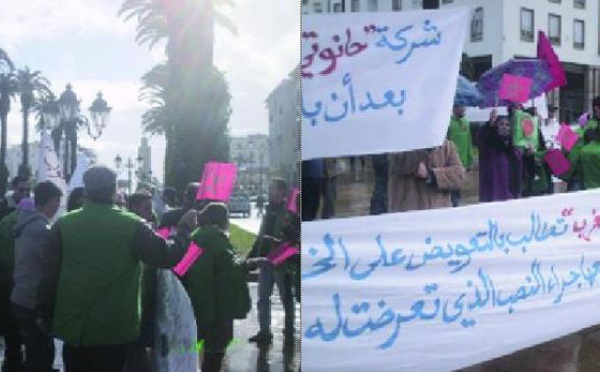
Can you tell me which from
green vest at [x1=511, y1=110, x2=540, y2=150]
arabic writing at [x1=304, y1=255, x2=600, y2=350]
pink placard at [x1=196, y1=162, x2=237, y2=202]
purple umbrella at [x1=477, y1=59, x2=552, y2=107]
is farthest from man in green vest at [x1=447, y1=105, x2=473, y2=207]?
pink placard at [x1=196, y1=162, x2=237, y2=202]

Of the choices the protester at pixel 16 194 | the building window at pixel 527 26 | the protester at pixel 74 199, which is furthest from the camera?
the building window at pixel 527 26

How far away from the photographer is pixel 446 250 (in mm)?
5102

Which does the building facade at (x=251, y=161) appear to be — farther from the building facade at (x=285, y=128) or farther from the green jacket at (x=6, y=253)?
the green jacket at (x=6, y=253)

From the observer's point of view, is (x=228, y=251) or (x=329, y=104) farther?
(x=228, y=251)

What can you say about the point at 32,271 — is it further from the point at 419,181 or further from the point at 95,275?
the point at 419,181

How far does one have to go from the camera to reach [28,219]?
17.2 ft

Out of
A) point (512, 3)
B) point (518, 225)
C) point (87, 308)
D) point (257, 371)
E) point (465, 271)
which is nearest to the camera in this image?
point (87, 308)

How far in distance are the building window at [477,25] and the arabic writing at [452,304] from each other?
40200 mm

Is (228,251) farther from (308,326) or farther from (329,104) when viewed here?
(329,104)

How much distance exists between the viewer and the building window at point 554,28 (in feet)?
149

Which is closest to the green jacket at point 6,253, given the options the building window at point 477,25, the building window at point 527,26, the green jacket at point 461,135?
the green jacket at point 461,135

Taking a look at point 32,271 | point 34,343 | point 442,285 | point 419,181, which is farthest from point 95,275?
point 419,181

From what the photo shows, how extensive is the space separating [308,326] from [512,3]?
4404 cm

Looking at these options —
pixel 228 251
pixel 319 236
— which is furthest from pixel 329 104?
pixel 228 251
